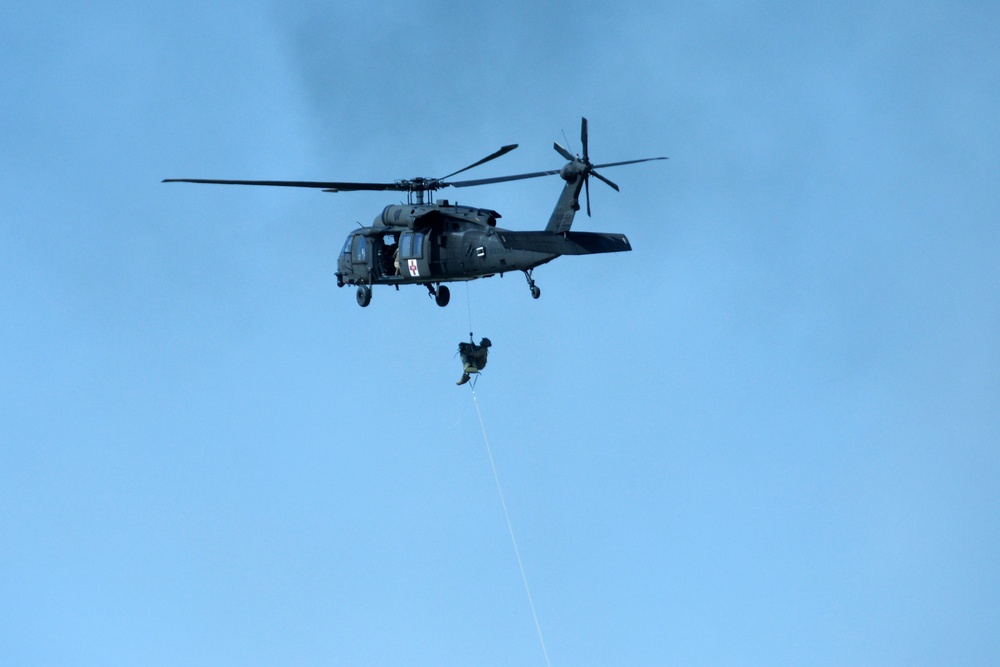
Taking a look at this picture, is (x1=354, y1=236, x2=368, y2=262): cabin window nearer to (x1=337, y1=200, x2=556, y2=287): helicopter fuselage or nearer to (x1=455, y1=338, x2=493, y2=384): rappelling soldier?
(x1=337, y1=200, x2=556, y2=287): helicopter fuselage

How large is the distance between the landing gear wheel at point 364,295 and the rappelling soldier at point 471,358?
19.6ft

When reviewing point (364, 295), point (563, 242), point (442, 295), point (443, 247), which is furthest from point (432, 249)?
point (563, 242)

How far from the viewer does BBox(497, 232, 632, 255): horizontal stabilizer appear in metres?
Answer: 81.2

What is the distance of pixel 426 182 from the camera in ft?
294

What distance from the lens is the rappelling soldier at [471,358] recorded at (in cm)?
8850

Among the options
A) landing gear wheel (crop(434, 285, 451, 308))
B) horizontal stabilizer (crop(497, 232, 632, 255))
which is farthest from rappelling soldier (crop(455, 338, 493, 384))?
horizontal stabilizer (crop(497, 232, 632, 255))

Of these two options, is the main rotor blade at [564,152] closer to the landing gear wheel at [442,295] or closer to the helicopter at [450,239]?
the helicopter at [450,239]

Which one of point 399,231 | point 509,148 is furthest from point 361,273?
point 509,148

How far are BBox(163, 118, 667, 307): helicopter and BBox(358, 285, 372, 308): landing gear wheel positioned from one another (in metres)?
0.05

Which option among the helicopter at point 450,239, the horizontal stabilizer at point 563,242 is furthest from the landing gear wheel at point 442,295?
the horizontal stabilizer at point 563,242

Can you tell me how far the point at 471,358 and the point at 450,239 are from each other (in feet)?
21.9

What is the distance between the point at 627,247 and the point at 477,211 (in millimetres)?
8111

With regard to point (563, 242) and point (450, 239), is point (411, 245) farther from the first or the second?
point (563, 242)

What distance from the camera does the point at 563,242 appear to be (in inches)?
3206
